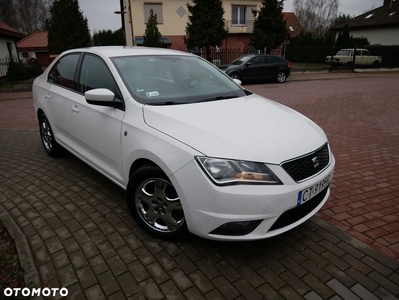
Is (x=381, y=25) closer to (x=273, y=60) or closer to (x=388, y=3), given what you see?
(x=388, y=3)

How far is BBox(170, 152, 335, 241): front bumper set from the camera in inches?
88.1

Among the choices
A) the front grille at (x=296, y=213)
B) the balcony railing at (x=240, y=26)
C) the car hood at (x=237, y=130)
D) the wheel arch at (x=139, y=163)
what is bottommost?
the front grille at (x=296, y=213)

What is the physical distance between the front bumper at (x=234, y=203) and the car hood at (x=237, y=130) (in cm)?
18

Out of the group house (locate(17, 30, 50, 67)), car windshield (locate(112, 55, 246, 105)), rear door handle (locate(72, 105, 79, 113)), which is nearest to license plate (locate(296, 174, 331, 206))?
car windshield (locate(112, 55, 246, 105))

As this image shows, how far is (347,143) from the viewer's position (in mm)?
5715

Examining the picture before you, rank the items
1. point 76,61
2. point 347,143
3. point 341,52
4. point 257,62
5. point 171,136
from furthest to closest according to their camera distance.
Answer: point 341,52, point 257,62, point 347,143, point 76,61, point 171,136

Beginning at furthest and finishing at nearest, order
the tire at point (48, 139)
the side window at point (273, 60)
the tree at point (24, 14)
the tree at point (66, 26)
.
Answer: the tree at point (24, 14)
the tree at point (66, 26)
the side window at point (273, 60)
the tire at point (48, 139)

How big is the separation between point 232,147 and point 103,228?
163 cm

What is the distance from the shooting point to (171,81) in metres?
3.39

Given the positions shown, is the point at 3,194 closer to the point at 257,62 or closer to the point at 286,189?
the point at 286,189

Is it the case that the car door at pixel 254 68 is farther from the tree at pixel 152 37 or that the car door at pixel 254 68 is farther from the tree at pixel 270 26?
the tree at pixel 152 37

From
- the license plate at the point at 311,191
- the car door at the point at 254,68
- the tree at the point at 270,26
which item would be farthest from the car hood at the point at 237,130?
the tree at the point at 270,26

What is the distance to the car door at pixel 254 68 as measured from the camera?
648 inches

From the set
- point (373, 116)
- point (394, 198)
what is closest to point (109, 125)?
point (394, 198)
